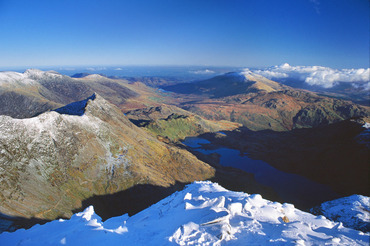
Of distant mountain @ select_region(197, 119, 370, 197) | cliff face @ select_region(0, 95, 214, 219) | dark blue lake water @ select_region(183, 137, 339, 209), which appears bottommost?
dark blue lake water @ select_region(183, 137, 339, 209)

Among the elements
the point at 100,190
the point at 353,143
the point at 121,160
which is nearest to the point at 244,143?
the point at 353,143

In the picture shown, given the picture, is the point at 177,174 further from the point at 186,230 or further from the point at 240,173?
the point at 186,230

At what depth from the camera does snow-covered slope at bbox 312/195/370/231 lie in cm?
6198

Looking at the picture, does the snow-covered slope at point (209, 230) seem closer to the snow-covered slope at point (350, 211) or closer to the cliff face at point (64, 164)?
the cliff face at point (64, 164)

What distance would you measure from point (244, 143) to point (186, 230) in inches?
6417

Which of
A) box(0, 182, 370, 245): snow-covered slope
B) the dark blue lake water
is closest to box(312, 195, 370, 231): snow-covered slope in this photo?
the dark blue lake water

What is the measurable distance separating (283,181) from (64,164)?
12226 cm

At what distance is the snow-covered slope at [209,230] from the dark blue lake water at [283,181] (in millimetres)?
72807

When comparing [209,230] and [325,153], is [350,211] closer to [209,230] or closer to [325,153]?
[325,153]

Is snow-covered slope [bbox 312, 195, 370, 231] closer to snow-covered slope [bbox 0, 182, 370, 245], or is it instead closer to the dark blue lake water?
the dark blue lake water

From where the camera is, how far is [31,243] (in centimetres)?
2525

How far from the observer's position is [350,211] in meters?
69.1

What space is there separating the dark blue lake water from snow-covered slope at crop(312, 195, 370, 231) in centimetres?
869

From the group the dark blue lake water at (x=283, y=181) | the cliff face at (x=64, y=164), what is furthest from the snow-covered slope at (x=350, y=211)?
the cliff face at (x=64, y=164)
